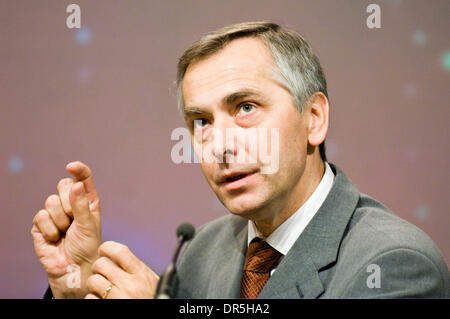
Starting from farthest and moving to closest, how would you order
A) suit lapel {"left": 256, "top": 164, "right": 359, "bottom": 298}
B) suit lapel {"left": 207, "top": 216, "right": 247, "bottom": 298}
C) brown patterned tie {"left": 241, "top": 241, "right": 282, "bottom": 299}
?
suit lapel {"left": 207, "top": 216, "right": 247, "bottom": 298}
brown patterned tie {"left": 241, "top": 241, "right": 282, "bottom": 299}
suit lapel {"left": 256, "top": 164, "right": 359, "bottom": 298}

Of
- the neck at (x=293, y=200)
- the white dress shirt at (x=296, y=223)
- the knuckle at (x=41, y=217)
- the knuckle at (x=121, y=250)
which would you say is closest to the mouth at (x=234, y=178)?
the neck at (x=293, y=200)

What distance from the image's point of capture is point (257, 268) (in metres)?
1.58

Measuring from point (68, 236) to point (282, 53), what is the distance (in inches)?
36.5

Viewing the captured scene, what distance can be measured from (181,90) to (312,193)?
59cm

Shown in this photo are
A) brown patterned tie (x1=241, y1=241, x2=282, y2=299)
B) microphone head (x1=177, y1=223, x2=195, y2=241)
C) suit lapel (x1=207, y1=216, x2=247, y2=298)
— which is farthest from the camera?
suit lapel (x1=207, y1=216, x2=247, y2=298)

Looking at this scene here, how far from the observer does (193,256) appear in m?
1.99

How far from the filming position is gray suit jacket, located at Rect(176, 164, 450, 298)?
4.08 ft

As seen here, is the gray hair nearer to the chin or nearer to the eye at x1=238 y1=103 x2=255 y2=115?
the eye at x1=238 y1=103 x2=255 y2=115

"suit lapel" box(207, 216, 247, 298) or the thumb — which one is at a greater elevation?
Result: the thumb

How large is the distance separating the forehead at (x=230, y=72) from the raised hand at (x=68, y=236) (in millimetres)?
449

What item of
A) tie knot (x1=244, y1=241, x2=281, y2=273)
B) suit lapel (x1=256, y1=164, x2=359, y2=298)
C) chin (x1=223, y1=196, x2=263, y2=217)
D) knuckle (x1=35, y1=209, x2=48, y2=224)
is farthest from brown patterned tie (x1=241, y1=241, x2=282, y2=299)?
knuckle (x1=35, y1=209, x2=48, y2=224)

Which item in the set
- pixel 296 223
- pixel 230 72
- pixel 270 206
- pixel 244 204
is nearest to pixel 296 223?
pixel 296 223
